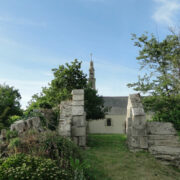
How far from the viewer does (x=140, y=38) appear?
15102mm

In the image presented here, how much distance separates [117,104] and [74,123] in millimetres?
25292

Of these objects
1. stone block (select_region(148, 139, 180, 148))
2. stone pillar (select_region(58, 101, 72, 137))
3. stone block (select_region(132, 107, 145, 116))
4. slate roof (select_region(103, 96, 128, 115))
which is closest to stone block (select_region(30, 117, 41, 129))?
stone pillar (select_region(58, 101, 72, 137))

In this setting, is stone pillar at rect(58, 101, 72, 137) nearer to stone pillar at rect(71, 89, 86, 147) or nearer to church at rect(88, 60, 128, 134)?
stone pillar at rect(71, 89, 86, 147)

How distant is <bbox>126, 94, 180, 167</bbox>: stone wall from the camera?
21.9ft

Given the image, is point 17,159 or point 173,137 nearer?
point 17,159

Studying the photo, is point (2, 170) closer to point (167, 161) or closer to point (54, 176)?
point (54, 176)

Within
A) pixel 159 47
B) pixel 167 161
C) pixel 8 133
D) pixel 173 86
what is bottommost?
pixel 167 161

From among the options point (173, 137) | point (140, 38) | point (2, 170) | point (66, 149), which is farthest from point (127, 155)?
point (140, 38)

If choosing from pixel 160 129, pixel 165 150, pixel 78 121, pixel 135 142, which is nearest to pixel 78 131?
pixel 78 121

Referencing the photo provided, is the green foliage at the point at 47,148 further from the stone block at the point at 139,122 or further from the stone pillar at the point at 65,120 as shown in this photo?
the stone block at the point at 139,122

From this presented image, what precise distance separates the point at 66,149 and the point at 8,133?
2.20 meters

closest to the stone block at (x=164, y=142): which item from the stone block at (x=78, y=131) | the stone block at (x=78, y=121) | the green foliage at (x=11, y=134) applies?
the stone block at (x=78, y=131)

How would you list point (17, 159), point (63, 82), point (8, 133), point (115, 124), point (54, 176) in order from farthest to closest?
1. point (115, 124)
2. point (63, 82)
3. point (8, 133)
4. point (17, 159)
5. point (54, 176)

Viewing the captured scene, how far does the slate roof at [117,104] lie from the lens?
102 feet
